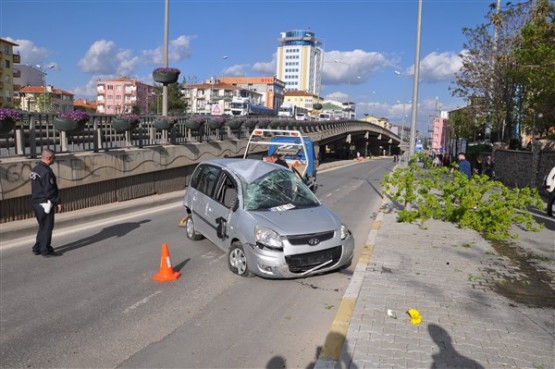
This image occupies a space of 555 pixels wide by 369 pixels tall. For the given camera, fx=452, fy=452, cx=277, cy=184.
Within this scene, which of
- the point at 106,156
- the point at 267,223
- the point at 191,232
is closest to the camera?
the point at 267,223

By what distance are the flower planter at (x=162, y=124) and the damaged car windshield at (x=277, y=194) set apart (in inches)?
341

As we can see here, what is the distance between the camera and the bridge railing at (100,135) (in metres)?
10.4

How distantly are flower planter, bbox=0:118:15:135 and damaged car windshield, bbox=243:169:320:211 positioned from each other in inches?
224

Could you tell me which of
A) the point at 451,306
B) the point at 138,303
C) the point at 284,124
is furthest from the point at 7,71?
the point at 451,306

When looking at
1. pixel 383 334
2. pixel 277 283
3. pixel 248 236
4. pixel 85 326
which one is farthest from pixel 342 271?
pixel 85 326

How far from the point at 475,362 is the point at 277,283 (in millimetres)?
3157

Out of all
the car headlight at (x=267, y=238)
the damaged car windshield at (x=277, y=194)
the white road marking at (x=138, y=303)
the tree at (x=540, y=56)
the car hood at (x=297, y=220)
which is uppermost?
the tree at (x=540, y=56)

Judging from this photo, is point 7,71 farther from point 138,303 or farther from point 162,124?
point 138,303

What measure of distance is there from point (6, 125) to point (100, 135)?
351 centimetres

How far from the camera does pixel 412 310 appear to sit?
5.18 meters

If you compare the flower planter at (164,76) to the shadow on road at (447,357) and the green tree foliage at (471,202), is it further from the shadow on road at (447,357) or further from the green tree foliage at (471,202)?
the shadow on road at (447,357)

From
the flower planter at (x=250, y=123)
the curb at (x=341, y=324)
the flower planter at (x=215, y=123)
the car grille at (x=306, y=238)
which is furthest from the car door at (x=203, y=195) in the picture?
the flower planter at (x=250, y=123)

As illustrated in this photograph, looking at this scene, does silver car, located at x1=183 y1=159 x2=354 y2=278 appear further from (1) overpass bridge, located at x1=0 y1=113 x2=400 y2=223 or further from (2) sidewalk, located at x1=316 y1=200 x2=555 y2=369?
(1) overpass bridge, located at x1=0 y1=113 x2=400 y2=223

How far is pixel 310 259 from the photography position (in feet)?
20.9
